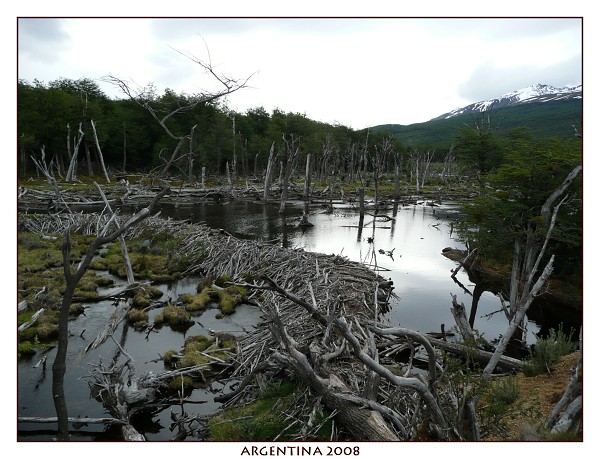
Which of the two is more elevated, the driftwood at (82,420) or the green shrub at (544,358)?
the green shrub at (544,358)

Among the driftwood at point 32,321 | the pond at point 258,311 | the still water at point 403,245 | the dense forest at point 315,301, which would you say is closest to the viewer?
the dense forest at point 315,301

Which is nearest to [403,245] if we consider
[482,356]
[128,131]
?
[482,356]

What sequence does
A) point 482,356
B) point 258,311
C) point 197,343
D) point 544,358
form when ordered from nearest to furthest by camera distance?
1. point 544,358
2. point 482,356
3. point 197,343
4. point 258,311

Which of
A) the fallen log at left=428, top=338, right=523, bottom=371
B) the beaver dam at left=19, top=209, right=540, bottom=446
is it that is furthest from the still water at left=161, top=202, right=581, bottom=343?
the beaver dam at left=19, top=209, right=540, bottom=446

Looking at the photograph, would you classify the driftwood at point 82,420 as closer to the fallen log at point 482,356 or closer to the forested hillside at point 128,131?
the fallen log at point 482,356

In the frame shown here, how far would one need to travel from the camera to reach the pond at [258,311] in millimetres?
8883

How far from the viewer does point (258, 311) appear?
14.8 m

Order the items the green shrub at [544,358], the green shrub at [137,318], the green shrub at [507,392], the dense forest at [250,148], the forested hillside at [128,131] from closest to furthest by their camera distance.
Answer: the green shrub at [507,392] → the green shrub at [544,358] → the dense forest at [250,148] → the green shrub at [137,318] → the forested hillside at [128,131]

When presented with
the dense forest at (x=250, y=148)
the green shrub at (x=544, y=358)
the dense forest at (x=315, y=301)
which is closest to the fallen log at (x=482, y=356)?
the dense forest at (x=315, y=301)

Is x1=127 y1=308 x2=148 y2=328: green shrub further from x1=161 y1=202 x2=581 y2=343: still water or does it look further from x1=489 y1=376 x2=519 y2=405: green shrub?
x1=489 y1=376 x2=519 y2=405: green shrub

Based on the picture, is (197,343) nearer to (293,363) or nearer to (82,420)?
(82,420)

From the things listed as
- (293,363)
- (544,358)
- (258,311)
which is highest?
(293,363)

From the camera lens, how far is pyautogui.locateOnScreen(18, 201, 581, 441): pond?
888 cm

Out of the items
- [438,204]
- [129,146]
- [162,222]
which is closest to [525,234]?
[162,222]
